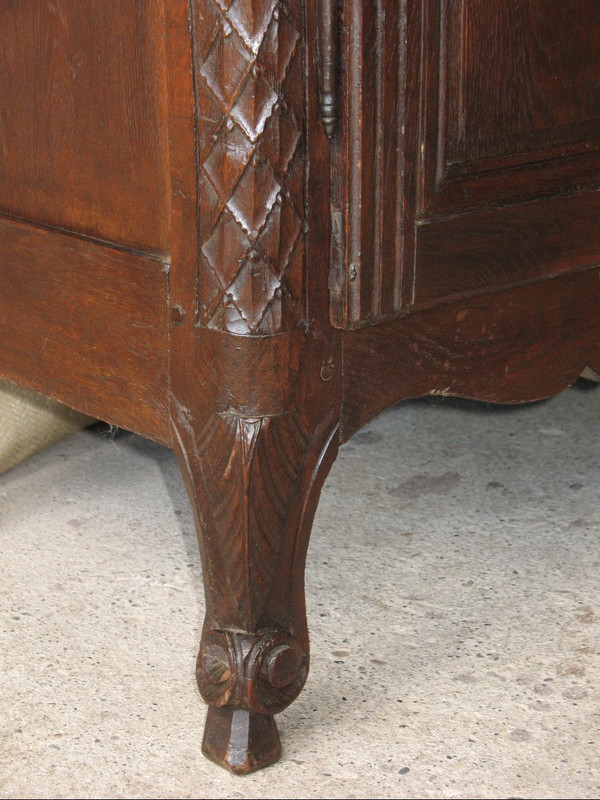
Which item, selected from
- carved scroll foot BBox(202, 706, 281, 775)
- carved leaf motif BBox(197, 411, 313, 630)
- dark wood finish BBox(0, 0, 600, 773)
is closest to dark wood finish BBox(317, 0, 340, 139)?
dark wood finish BBox(0, 0, 600, 773)

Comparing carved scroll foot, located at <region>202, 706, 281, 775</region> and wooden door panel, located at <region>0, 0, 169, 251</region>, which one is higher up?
wooden door panel, located at <region>0, 0, 169, 251</region>

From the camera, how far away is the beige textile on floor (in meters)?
1.65

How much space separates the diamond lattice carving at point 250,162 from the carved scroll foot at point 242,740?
1.15ft

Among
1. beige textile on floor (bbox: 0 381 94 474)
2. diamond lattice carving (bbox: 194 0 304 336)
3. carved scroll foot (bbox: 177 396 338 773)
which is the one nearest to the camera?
diamond lattice carving (bbox: 194 0 304 336)

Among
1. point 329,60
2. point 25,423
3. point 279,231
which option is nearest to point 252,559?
point 279,231

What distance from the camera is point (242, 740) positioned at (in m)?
1.08

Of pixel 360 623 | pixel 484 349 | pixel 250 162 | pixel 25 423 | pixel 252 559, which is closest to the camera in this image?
Result: pixel 250 162

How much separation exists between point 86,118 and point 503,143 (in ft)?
1.21

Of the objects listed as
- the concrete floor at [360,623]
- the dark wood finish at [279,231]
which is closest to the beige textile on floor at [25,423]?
the concrete floor at [360,623]

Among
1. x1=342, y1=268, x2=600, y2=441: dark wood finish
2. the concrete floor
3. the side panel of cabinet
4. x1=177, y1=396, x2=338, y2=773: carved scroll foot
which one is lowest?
the concrete floor

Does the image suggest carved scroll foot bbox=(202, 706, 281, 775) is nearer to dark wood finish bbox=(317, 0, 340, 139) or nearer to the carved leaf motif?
the carved leaf motif

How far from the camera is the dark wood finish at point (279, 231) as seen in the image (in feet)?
3.08

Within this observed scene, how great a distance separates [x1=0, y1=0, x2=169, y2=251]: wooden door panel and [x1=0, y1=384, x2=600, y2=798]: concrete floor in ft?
1.44

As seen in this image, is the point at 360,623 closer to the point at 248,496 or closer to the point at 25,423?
the point at 248,496
